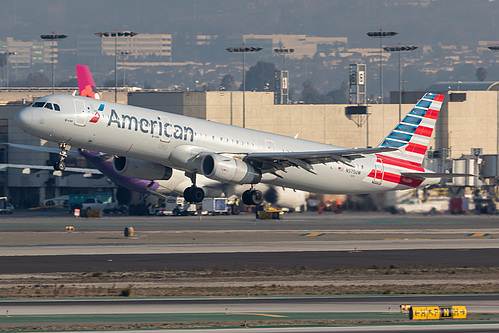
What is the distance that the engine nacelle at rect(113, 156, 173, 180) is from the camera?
188 feet

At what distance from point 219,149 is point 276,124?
237 ft

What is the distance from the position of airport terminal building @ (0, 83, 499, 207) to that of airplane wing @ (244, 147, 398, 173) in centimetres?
6155

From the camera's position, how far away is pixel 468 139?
445 feet

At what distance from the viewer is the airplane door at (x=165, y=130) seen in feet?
175

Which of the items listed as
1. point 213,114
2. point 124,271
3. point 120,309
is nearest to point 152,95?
point 213,114

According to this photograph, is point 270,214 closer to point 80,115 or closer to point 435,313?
point 80,115

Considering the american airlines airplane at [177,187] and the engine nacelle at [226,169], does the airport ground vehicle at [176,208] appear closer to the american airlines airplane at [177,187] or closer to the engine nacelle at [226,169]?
the american airlines airplane at [177,187]

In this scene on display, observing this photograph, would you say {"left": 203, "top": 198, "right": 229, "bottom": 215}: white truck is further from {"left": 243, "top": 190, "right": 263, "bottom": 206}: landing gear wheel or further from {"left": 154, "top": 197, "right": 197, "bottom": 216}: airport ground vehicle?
{"left": 243, "top": 190, "right": 263, "bottom": 206}: landing gear wheel

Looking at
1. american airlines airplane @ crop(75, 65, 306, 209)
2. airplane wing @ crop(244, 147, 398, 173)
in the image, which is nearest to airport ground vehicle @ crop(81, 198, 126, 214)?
american airlines airplane @ crop(75, 65, 306, 209)

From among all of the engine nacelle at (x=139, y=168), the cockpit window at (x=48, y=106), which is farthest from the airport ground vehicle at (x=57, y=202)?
the cockpit window at (x=48, y=106)

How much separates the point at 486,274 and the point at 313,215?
42272 mm

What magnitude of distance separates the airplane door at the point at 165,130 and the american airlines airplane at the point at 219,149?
2.5 inches

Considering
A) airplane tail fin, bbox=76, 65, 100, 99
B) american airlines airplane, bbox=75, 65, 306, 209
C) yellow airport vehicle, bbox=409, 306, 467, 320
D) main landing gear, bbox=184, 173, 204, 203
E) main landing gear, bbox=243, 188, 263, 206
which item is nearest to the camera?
yellow airport vehicle, bbox=409, 306, 467, 320

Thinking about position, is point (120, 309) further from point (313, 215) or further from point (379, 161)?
point (313, 215)
